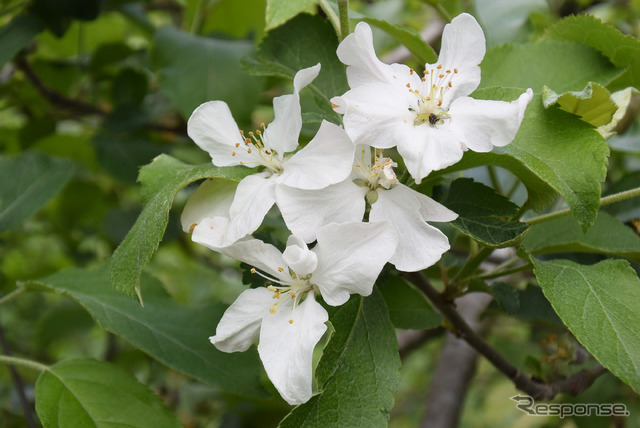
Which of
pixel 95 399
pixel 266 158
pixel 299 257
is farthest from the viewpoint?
pixel 95 399

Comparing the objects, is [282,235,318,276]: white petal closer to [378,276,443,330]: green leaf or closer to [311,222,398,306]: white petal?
[311,222,398,306]: white petal

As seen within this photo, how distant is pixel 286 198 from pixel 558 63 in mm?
460

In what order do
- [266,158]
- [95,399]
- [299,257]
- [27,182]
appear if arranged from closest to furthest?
[299,257]
[266,158]
[95,399]
[27,182]

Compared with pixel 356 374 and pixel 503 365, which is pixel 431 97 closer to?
pixel 356 374

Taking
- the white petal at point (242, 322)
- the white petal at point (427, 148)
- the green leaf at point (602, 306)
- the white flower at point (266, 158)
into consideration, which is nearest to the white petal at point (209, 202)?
the white flower at point (266, 158)

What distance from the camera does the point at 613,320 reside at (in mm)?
590

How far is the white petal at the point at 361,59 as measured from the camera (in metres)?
0.60

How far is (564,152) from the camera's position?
0.61m

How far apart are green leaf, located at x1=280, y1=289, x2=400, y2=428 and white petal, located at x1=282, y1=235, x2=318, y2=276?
10cm

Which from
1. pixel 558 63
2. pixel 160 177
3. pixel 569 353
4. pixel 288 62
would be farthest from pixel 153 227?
pixel 569 353

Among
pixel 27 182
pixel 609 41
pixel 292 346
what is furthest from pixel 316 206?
pixel 27 182

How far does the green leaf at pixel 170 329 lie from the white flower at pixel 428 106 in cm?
41

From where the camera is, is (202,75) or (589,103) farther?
(202,75)

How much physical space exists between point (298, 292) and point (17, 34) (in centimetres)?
78
